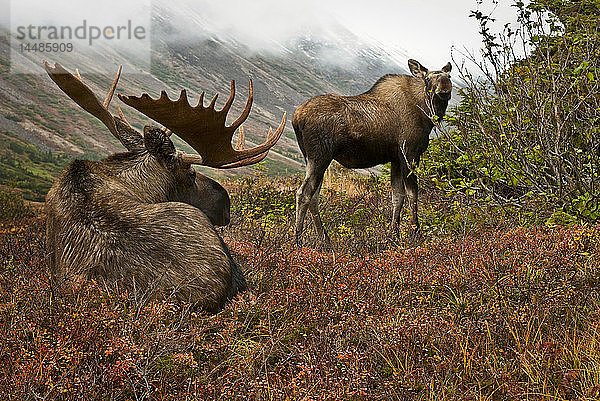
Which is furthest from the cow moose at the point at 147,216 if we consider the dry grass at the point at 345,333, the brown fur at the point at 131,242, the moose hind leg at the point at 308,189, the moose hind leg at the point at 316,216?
the moose hind leg at the point at 316,216

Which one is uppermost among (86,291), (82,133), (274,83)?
(86,291)

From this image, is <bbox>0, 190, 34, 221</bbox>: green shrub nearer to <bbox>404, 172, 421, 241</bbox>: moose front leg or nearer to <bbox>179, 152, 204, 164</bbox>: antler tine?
<bbox>179, 152, 204, 164</bbox>: antler tine

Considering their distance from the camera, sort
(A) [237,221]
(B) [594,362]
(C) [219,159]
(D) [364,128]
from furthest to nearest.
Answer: (A) [237,221], (D) [364,128], (C) [219,159], (B) [594,362]

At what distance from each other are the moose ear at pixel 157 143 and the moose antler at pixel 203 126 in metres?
0.17

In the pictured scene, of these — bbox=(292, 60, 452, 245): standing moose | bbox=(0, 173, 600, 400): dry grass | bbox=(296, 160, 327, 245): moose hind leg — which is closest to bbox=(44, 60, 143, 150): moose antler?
bbox=(0, 173, 600, 400): dry grass

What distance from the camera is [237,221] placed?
25.3 feet

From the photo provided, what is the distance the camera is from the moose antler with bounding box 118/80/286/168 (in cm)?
439

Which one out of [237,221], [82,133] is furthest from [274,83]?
[237,221]

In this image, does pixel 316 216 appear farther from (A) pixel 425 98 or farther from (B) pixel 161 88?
(B) pixel 161 88

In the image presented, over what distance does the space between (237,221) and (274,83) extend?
459ft

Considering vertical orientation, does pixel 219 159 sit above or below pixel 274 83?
above

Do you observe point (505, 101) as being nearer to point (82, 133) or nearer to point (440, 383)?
point (440, 383)

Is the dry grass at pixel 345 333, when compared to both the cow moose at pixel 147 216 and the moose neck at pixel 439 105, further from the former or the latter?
the moose neck at pixel 439 105

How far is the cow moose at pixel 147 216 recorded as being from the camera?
3293 millimetres
